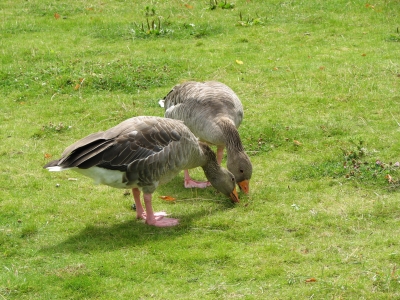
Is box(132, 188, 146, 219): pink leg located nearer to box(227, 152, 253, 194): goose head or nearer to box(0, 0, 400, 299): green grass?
box(0, 0, 400, 299): green grass

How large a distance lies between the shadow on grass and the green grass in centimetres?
3

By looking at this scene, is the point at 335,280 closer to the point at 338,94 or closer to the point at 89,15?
the point at 338,94

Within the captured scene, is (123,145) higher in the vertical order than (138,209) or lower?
higher

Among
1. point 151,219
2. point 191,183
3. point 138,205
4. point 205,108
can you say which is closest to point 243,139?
point 205,108

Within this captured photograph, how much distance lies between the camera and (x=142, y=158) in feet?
24.9

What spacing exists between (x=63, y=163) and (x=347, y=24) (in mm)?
9763

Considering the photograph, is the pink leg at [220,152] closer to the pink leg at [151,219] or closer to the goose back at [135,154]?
the goose back at [135,154]

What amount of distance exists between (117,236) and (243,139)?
3342 millimetres

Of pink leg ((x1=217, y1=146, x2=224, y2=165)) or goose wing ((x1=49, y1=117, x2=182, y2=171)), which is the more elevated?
goose wing ((x1=49, y1=117, x2=182, y2=171))

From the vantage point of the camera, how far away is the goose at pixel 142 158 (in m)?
7.34

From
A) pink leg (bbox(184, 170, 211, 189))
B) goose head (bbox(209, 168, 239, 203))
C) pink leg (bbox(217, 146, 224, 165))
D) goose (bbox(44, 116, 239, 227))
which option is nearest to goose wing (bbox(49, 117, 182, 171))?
goose (bbox(44, 116, 239, 227))

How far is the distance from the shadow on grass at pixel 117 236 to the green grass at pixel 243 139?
29mm

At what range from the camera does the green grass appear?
660 centimetres

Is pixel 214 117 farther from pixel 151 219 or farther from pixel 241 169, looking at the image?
pixel 151 219
